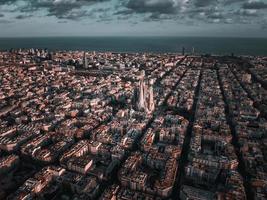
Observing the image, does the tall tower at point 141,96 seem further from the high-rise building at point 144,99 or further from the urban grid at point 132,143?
the urban grid at point 132,143

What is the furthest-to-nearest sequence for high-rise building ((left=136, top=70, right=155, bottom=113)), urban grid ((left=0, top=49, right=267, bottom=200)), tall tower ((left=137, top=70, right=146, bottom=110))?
1. high-rise building ((left=136, top=70, right=155, bottom=113))
2. tall tower ((left=137, top=70, right=146, bottom=110))
3. urban grid ((left=0, top=49, right=267, bottom=200))

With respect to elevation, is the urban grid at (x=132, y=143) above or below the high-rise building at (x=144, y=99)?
below

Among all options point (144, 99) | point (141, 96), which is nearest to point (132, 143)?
point (141, 96)

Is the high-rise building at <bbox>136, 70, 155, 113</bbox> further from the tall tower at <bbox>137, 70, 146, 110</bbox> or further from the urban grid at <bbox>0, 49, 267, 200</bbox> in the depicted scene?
the urban grid at <bbox>0, 49, 267, 200</bbox>

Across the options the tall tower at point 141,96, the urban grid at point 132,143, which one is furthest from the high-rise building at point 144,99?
the urban grid at point 132,143

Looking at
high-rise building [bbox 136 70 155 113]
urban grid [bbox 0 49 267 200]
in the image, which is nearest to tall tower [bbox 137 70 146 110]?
high-rise building [bbox 136 70 155 113]

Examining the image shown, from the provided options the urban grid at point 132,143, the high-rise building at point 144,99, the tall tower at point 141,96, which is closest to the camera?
the urban grid at point 132,143

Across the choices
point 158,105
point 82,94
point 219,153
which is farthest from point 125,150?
point 82,94

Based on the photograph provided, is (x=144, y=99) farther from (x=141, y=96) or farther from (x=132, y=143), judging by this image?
(x=132, y=143)
